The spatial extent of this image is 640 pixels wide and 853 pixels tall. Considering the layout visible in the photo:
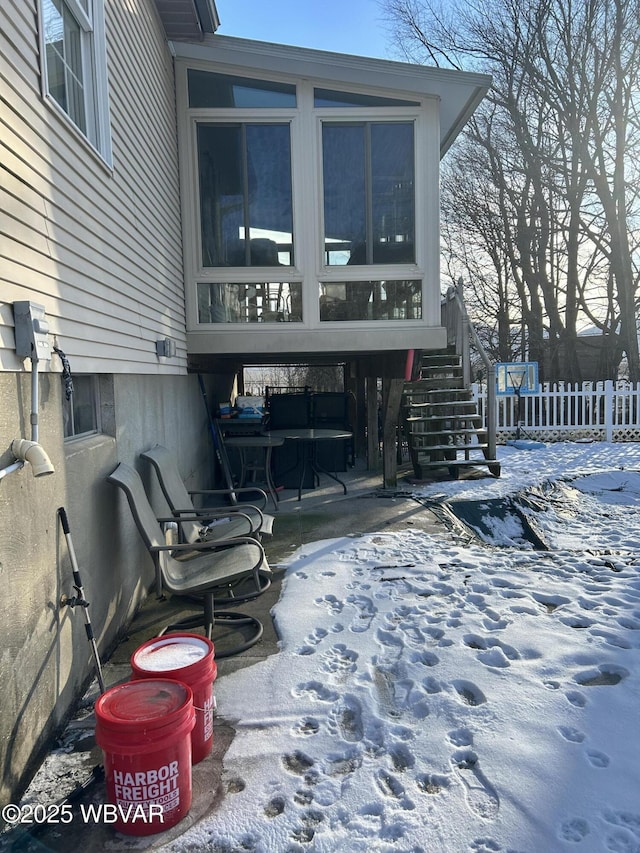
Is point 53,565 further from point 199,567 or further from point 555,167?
point 555,167

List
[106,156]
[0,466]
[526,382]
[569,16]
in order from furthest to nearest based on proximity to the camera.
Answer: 1. [569,16]
2. [526,382]
3. [106,156]
4. [0,466]

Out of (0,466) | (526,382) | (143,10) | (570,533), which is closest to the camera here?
(0,466)

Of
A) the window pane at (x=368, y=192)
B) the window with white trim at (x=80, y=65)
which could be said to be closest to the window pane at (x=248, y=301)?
the window pane at (x=368, y=192)

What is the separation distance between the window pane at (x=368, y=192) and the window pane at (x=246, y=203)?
0.48 m

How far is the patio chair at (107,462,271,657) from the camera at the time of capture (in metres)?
3.32

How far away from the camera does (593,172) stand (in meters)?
15.5

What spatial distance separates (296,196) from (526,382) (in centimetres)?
727

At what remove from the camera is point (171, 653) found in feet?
8.23

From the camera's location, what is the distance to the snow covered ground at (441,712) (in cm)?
201

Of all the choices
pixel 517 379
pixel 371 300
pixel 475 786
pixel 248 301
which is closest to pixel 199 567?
pixel 475 786

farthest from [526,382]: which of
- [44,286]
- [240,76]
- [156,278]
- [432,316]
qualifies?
[44,286]

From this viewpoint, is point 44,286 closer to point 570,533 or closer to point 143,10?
point 143,10

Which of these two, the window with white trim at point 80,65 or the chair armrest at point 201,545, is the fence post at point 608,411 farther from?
the window with white trim at point 80,65

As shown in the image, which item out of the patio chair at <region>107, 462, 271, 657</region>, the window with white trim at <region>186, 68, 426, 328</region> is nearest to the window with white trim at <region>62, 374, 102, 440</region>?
the patio chair at <region>107, 462, 271, 657</region>
